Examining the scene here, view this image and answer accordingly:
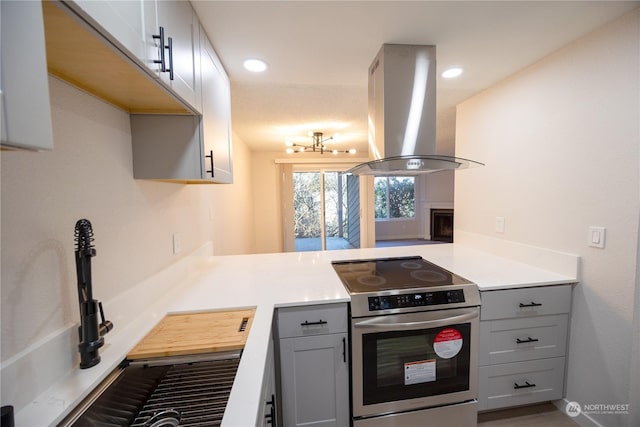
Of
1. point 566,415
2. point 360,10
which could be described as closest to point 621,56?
point 360,10

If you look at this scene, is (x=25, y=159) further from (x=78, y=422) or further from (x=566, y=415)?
(x=566, y=415)

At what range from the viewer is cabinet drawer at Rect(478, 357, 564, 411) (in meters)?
1.51

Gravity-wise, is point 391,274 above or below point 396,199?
below

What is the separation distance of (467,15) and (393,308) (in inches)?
59.5

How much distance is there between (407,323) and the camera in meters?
1.36

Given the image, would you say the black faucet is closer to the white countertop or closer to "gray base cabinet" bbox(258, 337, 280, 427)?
the white countertop

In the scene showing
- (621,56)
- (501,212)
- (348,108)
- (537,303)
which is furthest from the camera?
(348,108)

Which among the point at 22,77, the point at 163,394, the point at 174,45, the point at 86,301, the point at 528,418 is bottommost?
the point at 528,418

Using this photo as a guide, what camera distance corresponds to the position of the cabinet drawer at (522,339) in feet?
4.88

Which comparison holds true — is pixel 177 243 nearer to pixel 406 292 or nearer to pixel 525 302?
pixel 406 292

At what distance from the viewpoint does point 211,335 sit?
1007 millimetres

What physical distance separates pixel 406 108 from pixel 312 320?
1.33 meters

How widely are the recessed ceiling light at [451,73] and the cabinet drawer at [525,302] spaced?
1.50 m

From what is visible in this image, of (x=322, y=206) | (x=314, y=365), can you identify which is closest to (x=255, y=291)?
(x=314, y=365)
